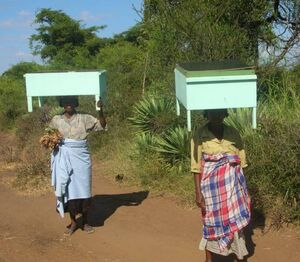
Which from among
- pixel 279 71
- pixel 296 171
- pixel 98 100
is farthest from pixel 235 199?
pixel 279 71

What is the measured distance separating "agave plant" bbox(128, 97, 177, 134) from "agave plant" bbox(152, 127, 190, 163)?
1.60 ft

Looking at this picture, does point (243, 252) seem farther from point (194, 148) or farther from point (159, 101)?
point (159, 101)

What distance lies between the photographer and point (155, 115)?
395 inches

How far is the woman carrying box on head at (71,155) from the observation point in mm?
6355

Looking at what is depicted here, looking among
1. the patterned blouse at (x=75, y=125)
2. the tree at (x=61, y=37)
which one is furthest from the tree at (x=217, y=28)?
the tree at (x=61, y=37)

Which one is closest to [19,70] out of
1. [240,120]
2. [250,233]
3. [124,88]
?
[124,88]

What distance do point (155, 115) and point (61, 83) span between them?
4287mm

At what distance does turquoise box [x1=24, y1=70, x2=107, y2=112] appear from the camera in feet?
19.3

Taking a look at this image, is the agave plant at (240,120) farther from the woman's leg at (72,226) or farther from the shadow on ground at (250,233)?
the woman's leg at (72,226)

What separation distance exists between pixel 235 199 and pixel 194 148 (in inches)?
22.6

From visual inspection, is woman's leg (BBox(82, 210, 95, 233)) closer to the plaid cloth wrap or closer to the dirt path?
the dirt path

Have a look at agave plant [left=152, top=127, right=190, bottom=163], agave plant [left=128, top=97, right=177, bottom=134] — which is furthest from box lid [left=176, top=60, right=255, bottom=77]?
agave plant [left=128, top=97, right=177, bottom=134]

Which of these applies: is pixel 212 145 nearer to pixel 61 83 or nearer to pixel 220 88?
pixel 220 88

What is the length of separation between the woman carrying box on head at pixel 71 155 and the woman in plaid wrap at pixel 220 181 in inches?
71.7
